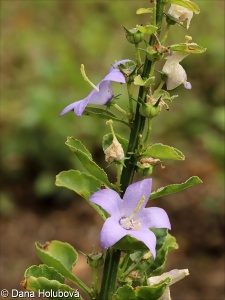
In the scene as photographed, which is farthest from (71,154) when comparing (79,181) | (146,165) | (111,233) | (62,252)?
(111,233)

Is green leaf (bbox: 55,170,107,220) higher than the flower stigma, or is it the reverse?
green leaf (bbox: 55,170,107,220)

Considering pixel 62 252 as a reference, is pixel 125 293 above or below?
below

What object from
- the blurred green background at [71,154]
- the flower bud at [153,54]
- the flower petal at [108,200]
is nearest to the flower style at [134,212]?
the flower petal at [108,200]

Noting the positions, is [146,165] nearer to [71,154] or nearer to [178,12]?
[178,12]

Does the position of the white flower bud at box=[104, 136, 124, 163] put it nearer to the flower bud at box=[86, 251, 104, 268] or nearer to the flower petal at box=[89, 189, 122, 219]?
the flower petal at box=[89, 189, 122, 219]

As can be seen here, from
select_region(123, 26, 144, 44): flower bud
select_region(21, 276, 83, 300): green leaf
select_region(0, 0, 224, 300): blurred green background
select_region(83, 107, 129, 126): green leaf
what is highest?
select_region(0, 0, 224, 300): blurred green background

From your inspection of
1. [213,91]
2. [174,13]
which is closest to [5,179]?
[213,91]

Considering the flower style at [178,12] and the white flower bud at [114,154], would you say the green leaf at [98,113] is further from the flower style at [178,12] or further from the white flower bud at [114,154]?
the flower style at [178,12]

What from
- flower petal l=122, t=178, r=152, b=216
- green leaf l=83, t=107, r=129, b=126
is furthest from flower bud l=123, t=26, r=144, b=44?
flower petal l=122, t=178, r=152, b=216
